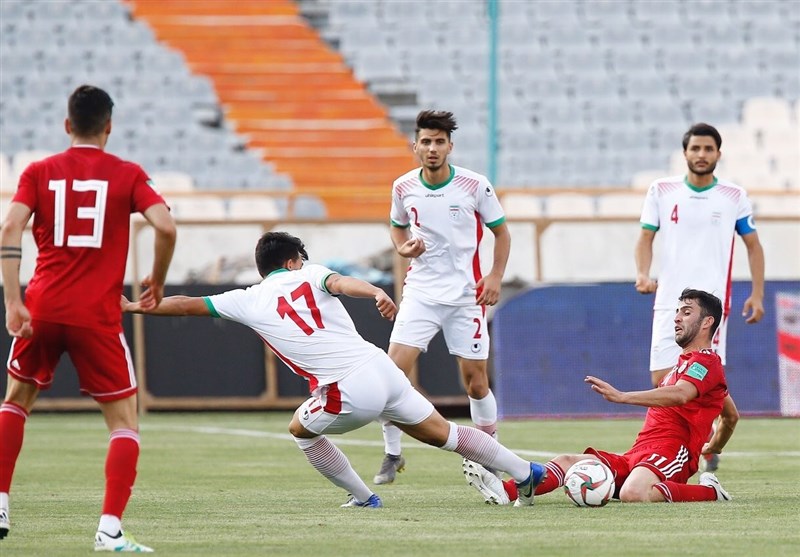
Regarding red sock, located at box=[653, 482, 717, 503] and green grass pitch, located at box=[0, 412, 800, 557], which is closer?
green grass pitch, located at box=[0, 412, 800, 557]

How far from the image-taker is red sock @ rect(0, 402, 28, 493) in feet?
19.8

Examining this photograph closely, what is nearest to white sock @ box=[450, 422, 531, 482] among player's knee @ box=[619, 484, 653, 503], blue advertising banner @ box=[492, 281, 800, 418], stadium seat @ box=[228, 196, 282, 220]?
player's knee @ box=[619, 484, 653, 503]

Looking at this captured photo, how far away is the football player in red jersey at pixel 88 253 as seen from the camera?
5766 mm

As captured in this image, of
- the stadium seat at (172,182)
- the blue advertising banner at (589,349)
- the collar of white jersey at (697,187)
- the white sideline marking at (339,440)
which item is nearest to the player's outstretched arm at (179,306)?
the collar of white jersey at (697,187)

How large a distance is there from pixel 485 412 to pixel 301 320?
7.77 feet

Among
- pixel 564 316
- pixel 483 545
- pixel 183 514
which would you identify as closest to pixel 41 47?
pixel 564 316

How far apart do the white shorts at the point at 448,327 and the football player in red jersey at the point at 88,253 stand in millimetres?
3355

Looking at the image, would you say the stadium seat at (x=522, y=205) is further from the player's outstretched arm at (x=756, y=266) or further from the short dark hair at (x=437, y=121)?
the short dark hair at (x=437, y=121)

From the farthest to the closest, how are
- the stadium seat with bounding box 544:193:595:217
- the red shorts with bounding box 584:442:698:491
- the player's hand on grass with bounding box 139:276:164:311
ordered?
1. the stadium seat with bounding box 544:193:595:217
2. the red shorts with bounding box 584:442:698:491
3. the player's hand on grass with bounding box 139:276:164:311

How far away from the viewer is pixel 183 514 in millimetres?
7082

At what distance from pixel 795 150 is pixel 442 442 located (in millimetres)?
17545

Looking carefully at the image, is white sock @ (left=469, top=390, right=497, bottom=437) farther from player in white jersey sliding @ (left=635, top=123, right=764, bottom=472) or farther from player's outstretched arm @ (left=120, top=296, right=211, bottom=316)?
player's outstretched arm @ (left=120, top=296, right=211, bottom=316)

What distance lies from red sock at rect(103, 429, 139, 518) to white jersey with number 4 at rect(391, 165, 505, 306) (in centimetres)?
Answer: 345

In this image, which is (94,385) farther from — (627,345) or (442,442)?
(627,345)
